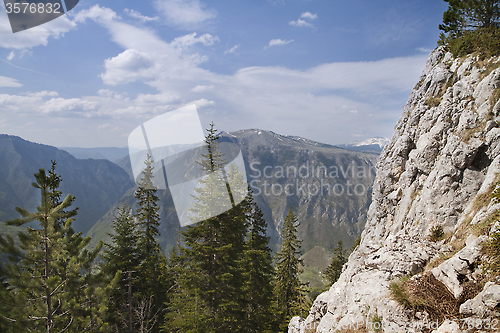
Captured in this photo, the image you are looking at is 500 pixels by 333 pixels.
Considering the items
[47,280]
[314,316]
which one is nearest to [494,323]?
[314,316]

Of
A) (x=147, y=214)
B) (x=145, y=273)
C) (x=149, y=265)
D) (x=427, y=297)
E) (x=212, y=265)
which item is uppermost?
(x=427, y=297)

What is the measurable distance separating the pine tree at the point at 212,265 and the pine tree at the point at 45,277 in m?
6.37

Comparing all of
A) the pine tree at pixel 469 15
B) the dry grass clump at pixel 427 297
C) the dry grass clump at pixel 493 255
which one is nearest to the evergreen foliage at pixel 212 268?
the dry grass clump at pixel 427 297

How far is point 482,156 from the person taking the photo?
41.3ft

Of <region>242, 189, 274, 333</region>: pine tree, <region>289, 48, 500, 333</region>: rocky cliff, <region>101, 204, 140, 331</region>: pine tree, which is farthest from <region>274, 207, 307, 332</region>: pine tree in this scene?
<region>101, 204, 140, 331</region>: pine tree

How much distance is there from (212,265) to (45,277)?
9674 mm

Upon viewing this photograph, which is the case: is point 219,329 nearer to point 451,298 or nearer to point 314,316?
point 314,316

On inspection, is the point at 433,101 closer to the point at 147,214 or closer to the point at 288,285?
Answer: the point at 288,285

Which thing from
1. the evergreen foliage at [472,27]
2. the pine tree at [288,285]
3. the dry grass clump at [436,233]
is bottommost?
the pine tree at [288,285]

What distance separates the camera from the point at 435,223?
12664mm

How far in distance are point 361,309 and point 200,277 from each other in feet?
35.9

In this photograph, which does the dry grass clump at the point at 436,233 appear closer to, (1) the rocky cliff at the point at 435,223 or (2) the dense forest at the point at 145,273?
(1) the rocky cliff at the point at 435,223

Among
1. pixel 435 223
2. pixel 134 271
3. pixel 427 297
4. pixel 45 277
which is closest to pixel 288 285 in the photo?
pixel 134 271

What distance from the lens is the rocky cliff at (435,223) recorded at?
7.26 meters
